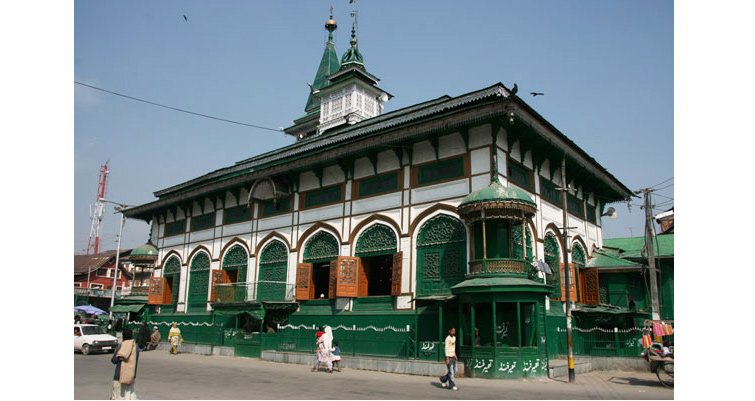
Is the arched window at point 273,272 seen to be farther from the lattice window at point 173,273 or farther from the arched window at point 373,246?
the lattice window at point 173,273

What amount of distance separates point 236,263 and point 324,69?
18.3m

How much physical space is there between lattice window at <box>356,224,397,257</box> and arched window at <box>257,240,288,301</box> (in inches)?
171

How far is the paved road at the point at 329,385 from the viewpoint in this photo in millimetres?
11266

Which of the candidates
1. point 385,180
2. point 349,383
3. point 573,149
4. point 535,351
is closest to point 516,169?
point 573,149

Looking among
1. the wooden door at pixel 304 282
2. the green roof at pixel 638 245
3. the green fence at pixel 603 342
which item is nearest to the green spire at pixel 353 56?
the wooden door at pixel 304 282

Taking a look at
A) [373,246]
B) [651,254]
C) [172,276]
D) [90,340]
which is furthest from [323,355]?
[172,276]

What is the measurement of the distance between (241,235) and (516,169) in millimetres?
13543

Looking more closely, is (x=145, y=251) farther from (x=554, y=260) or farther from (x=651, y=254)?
(x=651, y=254)

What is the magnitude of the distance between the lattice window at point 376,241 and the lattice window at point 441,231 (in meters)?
A: 1.26

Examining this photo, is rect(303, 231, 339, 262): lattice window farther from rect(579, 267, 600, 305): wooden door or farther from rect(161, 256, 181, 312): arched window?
rect(579, 267, 600, 305): wooden door

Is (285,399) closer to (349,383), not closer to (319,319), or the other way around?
(349,383)

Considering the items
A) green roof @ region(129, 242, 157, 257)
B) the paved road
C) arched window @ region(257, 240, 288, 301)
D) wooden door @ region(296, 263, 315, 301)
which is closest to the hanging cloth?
the paved road

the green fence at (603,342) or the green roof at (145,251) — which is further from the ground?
the green roof at (145,251)

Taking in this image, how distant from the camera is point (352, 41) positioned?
3116cm
